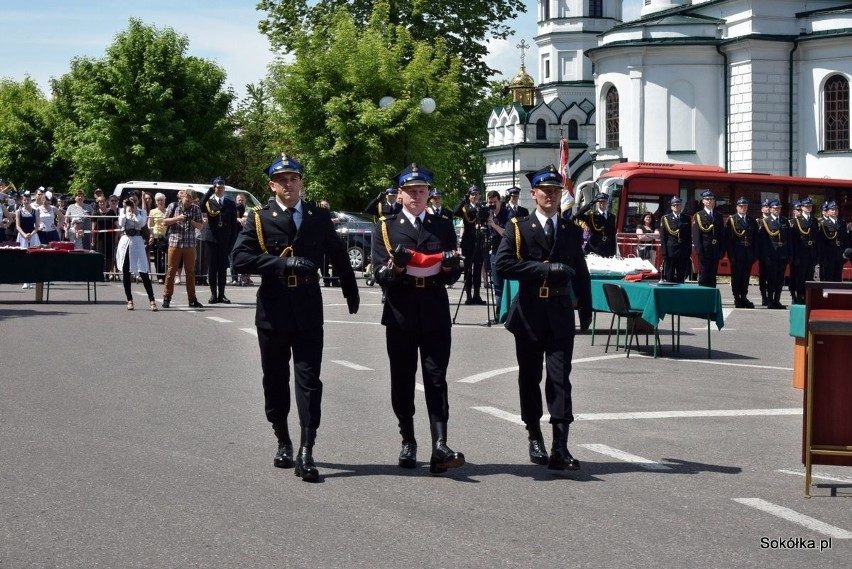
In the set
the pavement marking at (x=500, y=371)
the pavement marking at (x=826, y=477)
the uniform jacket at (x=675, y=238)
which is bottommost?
the pavement marking at (x=500, y=371)

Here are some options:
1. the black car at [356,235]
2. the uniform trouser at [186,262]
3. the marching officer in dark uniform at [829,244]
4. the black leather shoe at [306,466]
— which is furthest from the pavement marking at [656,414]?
the black car at [356,235]

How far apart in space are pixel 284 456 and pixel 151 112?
66443mm

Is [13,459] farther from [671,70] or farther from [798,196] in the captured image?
[671,70]

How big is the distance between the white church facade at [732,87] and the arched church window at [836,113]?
0.04 metres

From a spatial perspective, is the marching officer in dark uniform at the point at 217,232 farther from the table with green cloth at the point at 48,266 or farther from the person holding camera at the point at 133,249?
the person holding camera at the point at 133,249

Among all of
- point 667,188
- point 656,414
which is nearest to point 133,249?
point 656,414

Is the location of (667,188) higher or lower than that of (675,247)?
higher

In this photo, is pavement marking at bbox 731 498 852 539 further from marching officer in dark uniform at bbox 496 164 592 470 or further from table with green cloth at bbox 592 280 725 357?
table with green cloth at bbox 592 280 725 357

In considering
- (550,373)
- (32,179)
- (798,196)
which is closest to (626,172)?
(798,196)

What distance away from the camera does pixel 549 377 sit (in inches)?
344

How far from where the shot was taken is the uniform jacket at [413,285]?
28.1ft

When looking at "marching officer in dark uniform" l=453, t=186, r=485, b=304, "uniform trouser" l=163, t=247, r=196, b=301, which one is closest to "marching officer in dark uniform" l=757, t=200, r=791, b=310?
"marching officer in dark uniform" l=453, t=186, r=485, b=304

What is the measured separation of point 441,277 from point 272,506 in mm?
2015

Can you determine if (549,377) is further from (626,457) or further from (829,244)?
(829,244)
